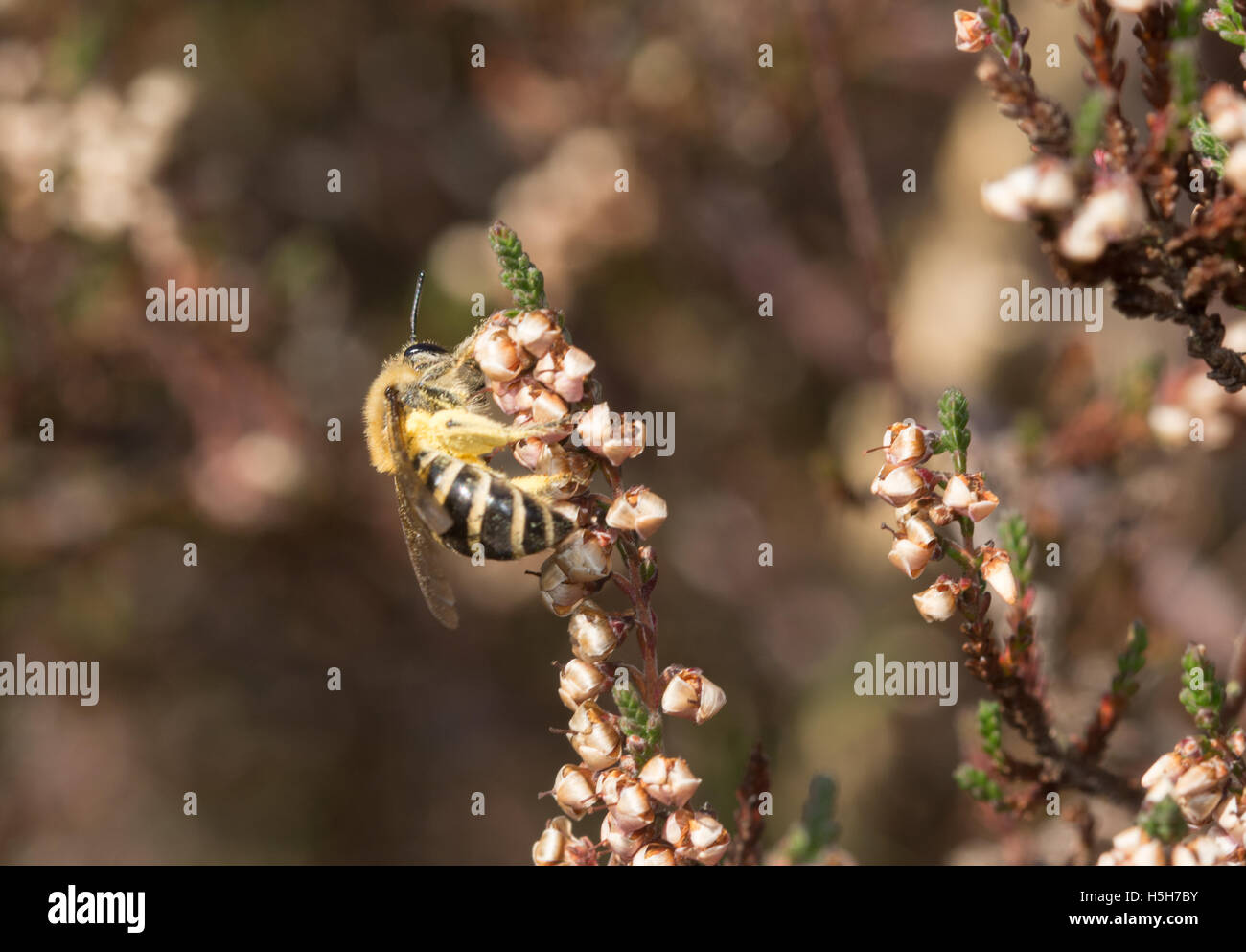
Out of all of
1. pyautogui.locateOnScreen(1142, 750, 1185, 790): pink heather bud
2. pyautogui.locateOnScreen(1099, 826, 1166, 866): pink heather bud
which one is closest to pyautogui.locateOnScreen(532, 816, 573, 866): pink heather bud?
A: pyautogui.locateOnScreen(1099, 826, 1166, 866): pink heather bud

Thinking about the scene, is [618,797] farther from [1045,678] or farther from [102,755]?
[102,755]

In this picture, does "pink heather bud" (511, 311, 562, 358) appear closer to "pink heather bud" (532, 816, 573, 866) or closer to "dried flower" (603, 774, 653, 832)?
"dried flower" (603, 774, 653, 832)

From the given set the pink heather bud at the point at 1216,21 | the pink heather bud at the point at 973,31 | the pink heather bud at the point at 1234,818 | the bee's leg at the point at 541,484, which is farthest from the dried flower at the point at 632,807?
the pink heather bud at the point at 1216,21

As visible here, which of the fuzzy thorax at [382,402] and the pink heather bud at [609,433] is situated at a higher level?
the fuzzy thorax at [382,402]

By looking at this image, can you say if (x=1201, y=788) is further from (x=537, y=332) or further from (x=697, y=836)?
(x=537, y=332)

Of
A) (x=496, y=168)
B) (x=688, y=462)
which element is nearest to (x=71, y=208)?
(x=496, y=168)

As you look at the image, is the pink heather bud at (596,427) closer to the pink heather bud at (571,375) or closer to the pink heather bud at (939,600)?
the pink heather bud at (571,375)
